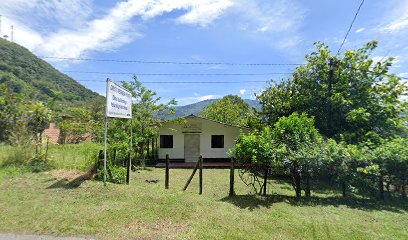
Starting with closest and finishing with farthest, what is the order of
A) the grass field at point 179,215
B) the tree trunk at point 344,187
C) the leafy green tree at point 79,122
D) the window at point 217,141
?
1. the grass field at point 179,215
2. the tree trunk at point 344,187
3. the leafy green tree at point 79,122
4. the window at point 217,141

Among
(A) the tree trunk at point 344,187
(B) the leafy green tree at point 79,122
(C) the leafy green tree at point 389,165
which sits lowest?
(A) the tree trunk at point 344,187

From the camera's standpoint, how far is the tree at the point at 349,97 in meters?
11.2

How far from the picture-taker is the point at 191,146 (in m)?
18.1

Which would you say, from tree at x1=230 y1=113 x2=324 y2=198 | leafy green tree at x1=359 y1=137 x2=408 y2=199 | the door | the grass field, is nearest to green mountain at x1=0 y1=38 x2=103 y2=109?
the door

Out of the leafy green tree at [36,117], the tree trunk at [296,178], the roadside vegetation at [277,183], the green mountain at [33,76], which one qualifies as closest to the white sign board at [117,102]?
the roadside vegetation at [277,183]

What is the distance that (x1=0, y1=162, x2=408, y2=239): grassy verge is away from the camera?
466 centimetres

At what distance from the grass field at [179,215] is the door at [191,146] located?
10.7m

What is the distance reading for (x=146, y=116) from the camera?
15422mm

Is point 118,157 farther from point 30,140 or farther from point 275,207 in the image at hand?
point 275,207

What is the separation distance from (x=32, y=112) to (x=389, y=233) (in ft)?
42.5

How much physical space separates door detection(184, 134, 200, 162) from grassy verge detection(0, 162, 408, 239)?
35.5ft

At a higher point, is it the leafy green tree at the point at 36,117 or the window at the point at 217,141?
the leafy green tree at the point at 36,117

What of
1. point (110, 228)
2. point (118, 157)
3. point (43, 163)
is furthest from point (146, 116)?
point (110, 228)

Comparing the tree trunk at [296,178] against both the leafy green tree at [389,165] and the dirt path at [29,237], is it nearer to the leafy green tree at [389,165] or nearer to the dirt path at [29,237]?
the leafy green tree at [389,165]
